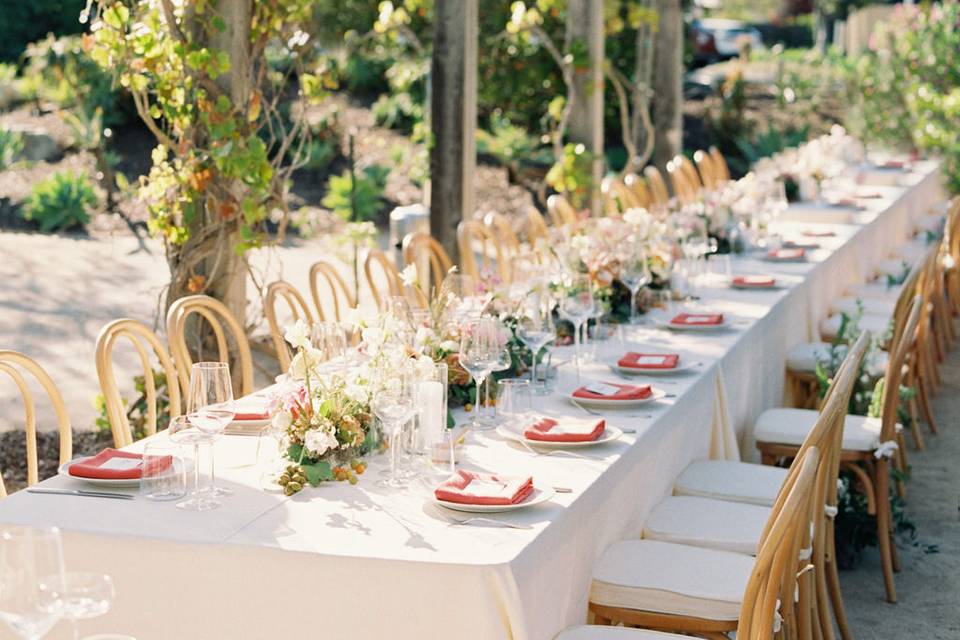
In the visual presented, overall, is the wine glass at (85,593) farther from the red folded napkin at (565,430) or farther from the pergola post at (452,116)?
the pergola post at (452,116)

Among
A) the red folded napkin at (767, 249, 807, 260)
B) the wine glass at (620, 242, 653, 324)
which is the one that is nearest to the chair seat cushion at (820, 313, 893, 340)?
the red folded napkin at (767, 249, 807, 260)

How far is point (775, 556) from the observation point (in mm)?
3080

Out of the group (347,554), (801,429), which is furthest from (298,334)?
(801,429)

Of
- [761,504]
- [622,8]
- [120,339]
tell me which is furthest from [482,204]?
[761,504]

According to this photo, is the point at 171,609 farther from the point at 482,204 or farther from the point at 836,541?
the point at 482,204

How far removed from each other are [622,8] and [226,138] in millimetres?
10236

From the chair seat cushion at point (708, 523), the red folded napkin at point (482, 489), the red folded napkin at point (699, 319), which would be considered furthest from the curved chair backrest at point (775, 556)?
the red folded napkin at point (699, 319)

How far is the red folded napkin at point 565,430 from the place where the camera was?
3707mm

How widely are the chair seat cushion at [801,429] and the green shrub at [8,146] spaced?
940cm

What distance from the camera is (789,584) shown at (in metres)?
3.52

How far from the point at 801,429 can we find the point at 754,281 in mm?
1210

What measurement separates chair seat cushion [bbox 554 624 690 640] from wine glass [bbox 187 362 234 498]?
2.83ft

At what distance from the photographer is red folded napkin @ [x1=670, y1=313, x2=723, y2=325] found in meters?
5.37

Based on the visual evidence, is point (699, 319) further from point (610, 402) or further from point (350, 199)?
point (350, 199)
